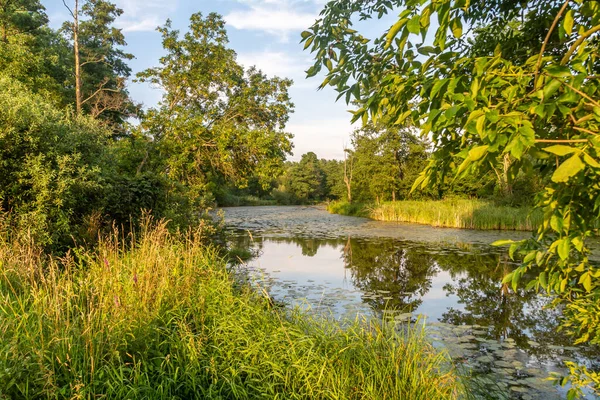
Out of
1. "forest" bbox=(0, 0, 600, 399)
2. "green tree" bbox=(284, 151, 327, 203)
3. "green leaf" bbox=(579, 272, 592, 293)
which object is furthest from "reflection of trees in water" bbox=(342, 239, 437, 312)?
"green tree" bbox=(284, 151, 327, 203)

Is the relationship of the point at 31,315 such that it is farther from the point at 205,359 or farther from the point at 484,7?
the point at 484,7

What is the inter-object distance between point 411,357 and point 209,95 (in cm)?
1287

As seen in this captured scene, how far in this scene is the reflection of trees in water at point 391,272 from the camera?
827 cm

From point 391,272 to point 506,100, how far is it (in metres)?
9.82

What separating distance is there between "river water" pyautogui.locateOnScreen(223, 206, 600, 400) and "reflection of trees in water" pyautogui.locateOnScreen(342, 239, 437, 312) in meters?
0.03

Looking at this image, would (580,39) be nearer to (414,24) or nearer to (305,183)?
(414,24)

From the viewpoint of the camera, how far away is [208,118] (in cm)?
1448

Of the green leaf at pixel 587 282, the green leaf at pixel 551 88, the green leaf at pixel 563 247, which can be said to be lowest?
the green leaf at pixel 587 282

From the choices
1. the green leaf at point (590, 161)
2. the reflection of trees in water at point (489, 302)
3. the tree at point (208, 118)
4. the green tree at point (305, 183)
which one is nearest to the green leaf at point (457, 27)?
the green leaf at point (590, 161)

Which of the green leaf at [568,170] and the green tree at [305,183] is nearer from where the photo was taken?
the green leaf at [568,170]

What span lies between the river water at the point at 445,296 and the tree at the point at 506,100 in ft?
8.29

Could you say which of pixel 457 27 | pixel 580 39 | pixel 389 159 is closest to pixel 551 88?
pixel 580 39

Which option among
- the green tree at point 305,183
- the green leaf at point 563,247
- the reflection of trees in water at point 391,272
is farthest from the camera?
the green tree at point 305,183

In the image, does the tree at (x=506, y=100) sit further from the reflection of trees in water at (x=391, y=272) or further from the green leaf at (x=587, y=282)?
the reflection of trees in water at (x=391, y=272)
